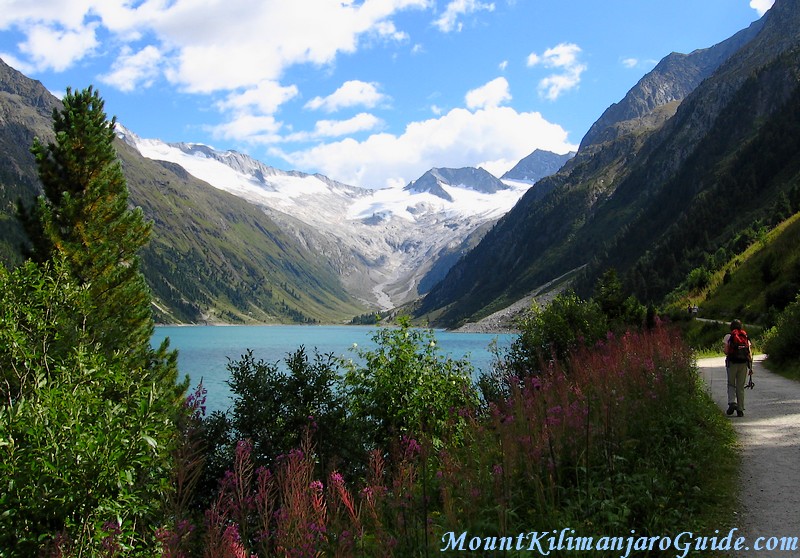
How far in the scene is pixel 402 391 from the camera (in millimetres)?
14430

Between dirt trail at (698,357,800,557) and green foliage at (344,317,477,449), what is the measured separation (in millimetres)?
6298

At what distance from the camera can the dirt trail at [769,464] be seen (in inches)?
285

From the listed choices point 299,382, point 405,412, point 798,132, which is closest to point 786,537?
point 405,412

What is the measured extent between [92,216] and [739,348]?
28.4 meters

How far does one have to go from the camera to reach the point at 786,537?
6824 millimetres

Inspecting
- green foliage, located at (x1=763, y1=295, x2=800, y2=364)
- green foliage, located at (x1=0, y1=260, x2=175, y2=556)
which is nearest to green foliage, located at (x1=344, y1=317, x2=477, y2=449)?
green foliage, located at (x1=0, y1=260, x2=175, y2=556)

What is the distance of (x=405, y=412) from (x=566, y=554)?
26.5 feet

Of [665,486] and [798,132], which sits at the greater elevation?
[798,132]

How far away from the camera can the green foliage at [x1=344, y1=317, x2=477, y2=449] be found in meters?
13.9

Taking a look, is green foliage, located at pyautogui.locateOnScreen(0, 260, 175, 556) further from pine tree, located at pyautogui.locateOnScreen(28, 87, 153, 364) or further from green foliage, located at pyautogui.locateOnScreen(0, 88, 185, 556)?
pine tree, located at pyautogui.locateOnScreen(28, 87, 153, 364)

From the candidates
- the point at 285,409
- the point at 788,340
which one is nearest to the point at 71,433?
the point at 285,409

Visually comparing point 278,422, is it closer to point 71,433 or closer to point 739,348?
point 71,433

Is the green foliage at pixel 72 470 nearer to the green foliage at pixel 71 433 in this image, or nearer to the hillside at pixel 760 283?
the green foliage at pixel 71 433

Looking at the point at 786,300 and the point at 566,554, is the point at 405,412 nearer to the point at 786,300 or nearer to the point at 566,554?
the point at 566,554
